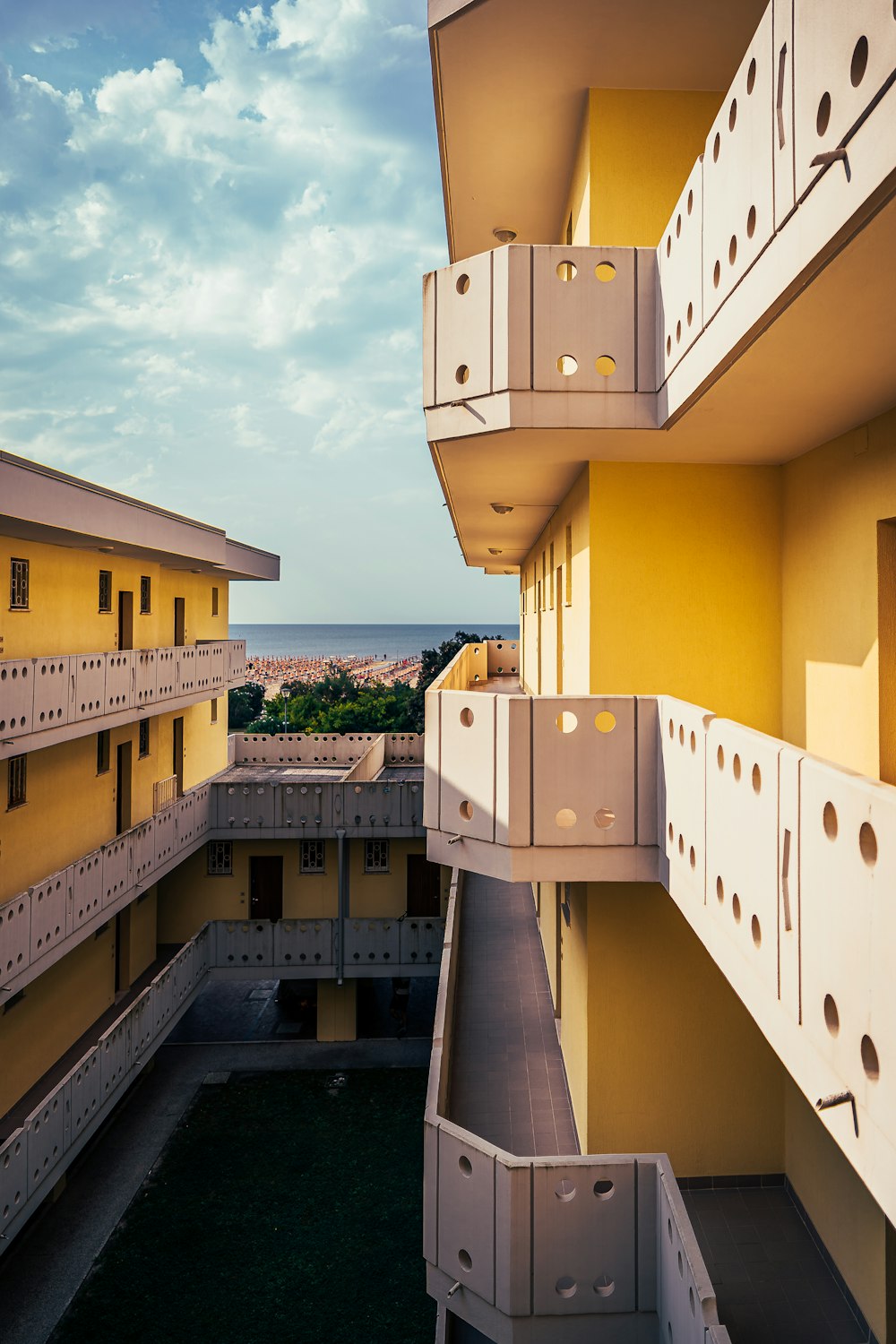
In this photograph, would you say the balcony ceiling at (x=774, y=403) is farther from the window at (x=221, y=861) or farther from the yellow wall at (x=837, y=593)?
the window at (x=221, y=861)

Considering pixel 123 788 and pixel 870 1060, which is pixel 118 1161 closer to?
pixel 123 788

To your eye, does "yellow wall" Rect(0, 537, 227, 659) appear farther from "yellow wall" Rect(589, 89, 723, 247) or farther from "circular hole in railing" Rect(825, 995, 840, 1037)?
"circular hole in railing" Rect(825, 995, 840, 1037)

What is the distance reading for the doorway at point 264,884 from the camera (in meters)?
25.5

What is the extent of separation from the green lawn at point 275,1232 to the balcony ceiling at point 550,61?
57.9ft

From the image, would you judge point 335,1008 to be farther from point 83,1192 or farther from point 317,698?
point 317,698

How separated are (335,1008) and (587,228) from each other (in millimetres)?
22880

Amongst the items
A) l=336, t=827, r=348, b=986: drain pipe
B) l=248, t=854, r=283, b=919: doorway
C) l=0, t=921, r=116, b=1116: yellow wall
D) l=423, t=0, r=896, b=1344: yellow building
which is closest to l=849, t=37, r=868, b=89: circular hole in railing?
l=423, t=0, r=896, b=1344: yellow building

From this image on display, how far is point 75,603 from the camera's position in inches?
768

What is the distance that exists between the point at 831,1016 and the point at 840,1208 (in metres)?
4.84

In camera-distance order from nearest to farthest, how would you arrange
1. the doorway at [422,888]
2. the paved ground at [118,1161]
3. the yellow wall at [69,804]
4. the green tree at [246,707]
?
the paved ground at [118,1161], the yellow wall at [69,804], the doorway at [422,888], the green tree at [246,707]

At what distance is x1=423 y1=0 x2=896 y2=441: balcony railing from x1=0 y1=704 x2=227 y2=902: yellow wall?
13656 millimetres

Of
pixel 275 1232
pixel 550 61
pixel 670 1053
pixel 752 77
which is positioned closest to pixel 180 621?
pixel 275 1232

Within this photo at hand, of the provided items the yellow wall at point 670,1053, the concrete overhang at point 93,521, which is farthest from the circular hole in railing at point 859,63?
the concrete overhang at point 93,521

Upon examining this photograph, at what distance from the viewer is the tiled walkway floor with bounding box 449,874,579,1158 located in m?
9.34
